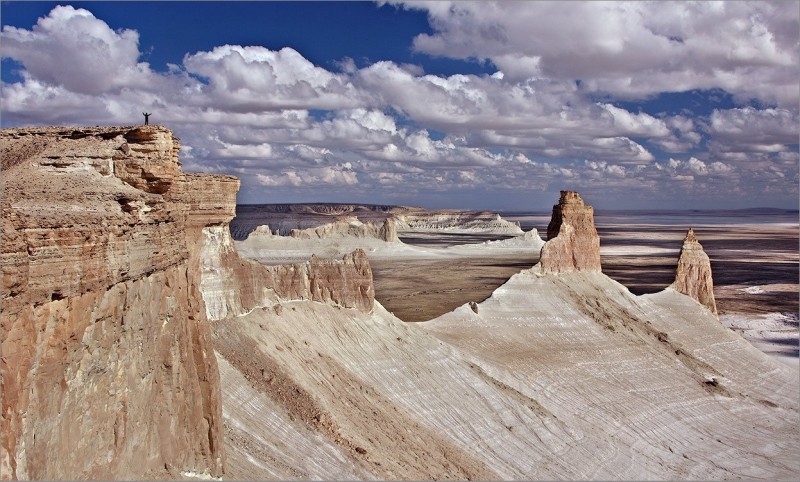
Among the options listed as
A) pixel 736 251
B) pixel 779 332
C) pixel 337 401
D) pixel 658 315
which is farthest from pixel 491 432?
pixel 736 251

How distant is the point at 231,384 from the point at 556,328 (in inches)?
985

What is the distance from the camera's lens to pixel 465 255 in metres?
147

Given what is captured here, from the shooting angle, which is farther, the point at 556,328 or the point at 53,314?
the point at 556,328

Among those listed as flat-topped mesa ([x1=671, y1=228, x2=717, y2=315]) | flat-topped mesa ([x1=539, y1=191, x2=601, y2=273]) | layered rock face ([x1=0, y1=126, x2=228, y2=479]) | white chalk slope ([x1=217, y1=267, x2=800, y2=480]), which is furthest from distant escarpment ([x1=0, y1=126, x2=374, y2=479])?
flat-topped mesa ([x1=671, y1=228, x2=717, y2=315])

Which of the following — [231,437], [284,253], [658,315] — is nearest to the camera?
[231,437]

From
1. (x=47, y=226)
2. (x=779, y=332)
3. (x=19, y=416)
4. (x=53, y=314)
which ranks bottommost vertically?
(x=779, y=332)

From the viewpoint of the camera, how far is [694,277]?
57.4m

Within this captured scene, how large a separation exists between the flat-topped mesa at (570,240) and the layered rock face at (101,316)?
3720 cm

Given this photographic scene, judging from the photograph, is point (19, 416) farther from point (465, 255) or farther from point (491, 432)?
point (465, 255)

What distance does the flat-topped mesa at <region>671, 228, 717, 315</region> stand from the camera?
188 feet

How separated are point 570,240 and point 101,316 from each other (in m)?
43.7

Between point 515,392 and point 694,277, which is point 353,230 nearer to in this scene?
point 694,277

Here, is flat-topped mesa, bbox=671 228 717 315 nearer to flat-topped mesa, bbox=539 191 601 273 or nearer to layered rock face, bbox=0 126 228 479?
flat-topped mesa, bbox=539 191 601 273

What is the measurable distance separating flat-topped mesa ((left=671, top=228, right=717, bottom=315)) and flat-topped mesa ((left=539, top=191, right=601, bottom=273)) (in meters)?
6.93
